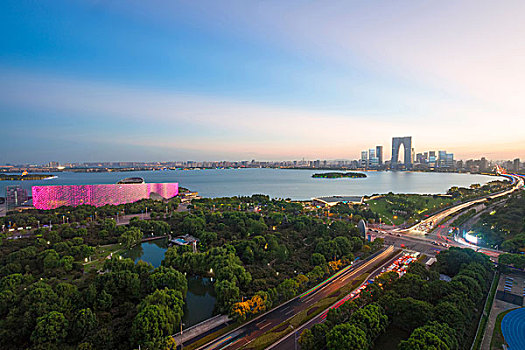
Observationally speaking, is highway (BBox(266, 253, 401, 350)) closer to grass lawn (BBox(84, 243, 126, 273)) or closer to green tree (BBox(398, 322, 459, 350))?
green tree (BBox(398, 322, 459, 350))

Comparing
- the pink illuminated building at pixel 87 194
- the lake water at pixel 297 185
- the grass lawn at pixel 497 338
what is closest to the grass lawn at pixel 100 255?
the pink illuminated building at pixel 87 194

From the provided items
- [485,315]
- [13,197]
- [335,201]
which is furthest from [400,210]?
[13,197]

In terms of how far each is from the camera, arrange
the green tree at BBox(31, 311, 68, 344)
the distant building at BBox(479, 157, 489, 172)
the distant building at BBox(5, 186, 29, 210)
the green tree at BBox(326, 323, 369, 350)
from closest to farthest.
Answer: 1. the green tree at BBox(326, 323, 369, 350)
2. the green tree at BBox(31, 311, 68, 344)
3. the distant building at BBox(5, 186, 29, 210)
4. the distant building at BBox(479, 157, 489, 172)

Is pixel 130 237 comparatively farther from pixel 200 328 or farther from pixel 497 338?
pixel 497 338

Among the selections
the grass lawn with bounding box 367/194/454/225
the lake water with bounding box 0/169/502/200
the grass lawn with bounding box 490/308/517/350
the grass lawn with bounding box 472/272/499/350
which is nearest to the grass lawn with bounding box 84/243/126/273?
the grass lawn with bounding box 472/272/499/350

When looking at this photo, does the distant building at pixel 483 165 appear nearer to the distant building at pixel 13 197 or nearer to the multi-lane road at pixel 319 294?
the multi-lane road at pixel 319 294

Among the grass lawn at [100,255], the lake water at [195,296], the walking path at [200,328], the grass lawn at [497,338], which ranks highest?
the grass lawn at [100,255]

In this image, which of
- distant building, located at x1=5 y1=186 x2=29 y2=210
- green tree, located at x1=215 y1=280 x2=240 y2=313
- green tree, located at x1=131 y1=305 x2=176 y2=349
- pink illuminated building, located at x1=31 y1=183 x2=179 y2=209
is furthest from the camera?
distant building, located at x1=5 y1=186 x2=29 y2=210

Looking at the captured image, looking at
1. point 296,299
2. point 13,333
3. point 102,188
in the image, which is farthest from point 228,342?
point 102,188
